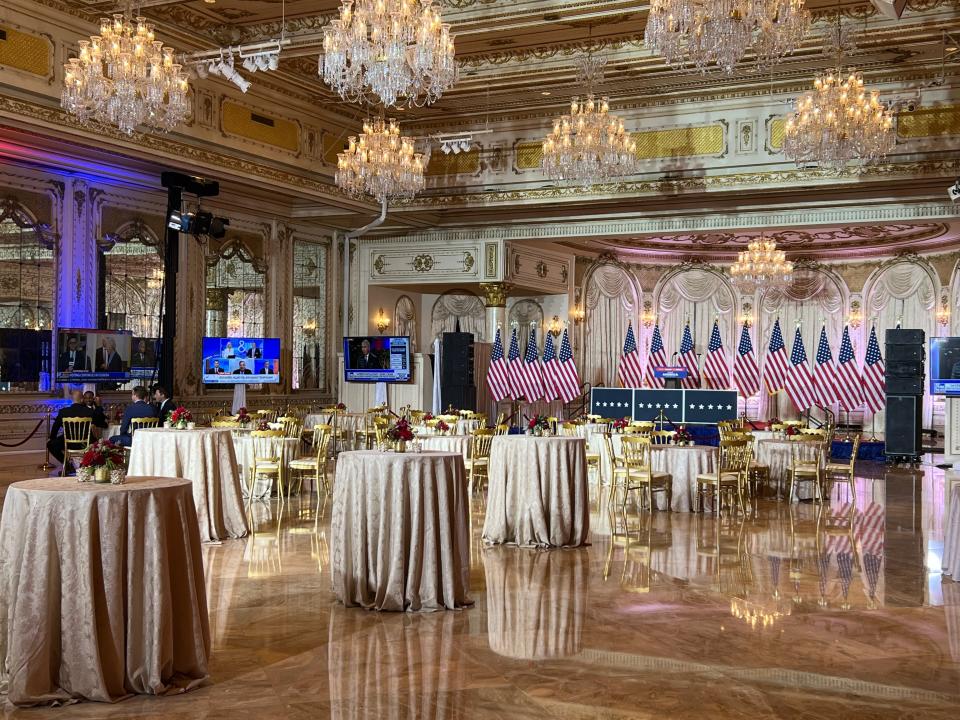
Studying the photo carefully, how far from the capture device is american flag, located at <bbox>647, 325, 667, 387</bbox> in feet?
70.7

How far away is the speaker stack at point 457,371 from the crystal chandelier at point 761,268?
5097mm

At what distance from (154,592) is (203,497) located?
13.0 feet

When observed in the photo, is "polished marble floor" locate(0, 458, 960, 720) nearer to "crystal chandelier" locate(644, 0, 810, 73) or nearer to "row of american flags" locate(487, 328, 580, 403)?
"crystal chandelier" locate(644, 0, 810, 73)

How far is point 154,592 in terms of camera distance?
4242mm

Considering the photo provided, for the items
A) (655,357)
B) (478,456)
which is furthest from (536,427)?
(655,357)

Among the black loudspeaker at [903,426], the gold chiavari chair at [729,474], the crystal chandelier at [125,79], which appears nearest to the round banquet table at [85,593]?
the crystal chandelier at [125,79]

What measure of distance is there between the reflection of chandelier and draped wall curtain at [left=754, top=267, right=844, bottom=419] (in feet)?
35.6

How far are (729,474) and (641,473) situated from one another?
3.68 ft

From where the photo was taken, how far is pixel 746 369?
827 inches

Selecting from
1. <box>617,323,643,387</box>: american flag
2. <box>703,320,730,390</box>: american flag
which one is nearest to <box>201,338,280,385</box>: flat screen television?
<box>617,323,643,387</box>: american flag

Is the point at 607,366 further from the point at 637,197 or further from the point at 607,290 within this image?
the point at 637,197

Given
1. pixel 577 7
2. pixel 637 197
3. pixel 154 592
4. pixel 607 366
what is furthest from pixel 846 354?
pixel 154 592

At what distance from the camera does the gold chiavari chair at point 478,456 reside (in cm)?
1098

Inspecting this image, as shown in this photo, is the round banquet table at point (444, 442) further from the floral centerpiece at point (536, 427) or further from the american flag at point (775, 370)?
the american flag at point (775, 370)
